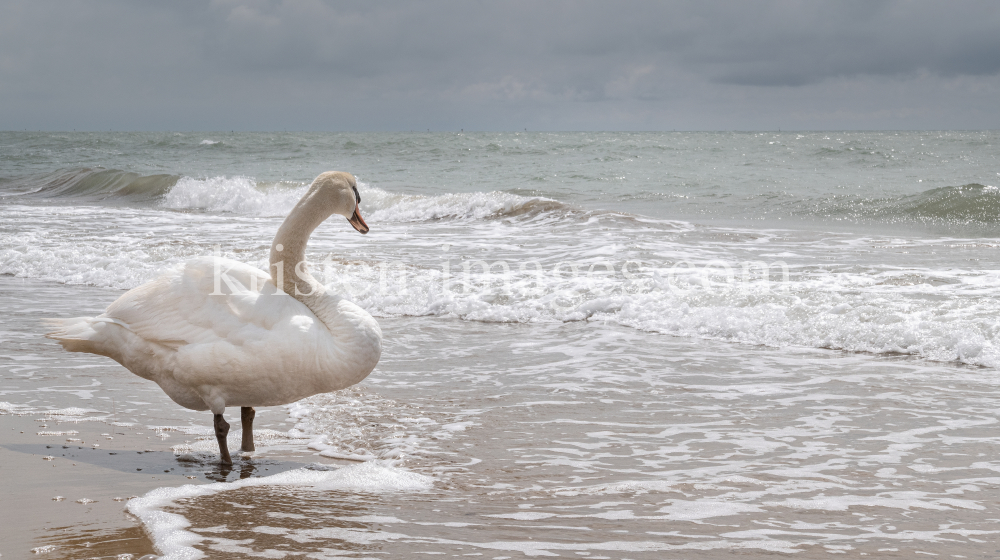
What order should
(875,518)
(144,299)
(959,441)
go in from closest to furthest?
Result: (875,518)
(144,299)
(959,441)

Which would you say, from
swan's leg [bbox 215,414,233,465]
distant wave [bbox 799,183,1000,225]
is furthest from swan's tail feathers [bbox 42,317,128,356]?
distant wave [bbox 799,183,1000,225]

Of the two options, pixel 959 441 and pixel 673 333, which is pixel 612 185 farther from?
pixel 959 441

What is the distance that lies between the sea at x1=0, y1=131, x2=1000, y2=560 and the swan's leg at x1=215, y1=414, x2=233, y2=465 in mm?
221

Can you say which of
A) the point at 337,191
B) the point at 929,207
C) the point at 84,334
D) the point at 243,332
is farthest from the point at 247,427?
the point at 929,207

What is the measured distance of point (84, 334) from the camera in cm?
440

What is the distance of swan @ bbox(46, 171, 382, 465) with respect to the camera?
4.04 metres

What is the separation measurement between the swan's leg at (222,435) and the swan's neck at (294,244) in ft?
2.40

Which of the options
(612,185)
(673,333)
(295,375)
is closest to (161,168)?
(612,185)

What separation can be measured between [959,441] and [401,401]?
329 centimetres

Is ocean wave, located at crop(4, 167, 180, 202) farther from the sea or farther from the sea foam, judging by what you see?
the sea foam

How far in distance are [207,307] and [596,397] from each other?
8.61 ft

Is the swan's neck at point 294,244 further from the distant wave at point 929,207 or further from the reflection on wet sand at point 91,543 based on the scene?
the distant wave at point 929,207

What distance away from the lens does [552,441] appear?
4.78 meters

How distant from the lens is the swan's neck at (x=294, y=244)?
4527 millimetres
